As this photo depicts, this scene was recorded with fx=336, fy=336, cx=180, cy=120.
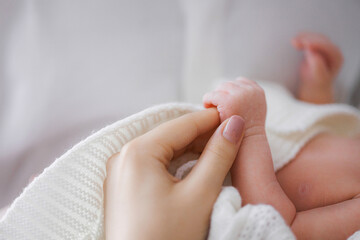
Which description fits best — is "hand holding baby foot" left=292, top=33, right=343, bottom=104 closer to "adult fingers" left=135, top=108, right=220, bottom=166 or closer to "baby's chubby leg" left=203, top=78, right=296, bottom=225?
"baby's chubby leg" left=203, top=78, right=296, bottom=225

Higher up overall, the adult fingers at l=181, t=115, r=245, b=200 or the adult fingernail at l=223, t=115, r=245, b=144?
the adult fingernail at l=223, t=115, r=245, b=144

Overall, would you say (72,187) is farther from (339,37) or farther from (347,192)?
(339,37)

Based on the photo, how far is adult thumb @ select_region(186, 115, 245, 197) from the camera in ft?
1.55

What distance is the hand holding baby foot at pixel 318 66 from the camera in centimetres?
99

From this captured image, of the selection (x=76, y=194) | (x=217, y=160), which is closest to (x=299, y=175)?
(x=217, y=160)

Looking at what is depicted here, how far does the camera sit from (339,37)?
3.47 ft

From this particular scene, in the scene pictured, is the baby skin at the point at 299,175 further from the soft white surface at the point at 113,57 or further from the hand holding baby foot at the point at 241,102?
the soft white surface at the point at 113,57

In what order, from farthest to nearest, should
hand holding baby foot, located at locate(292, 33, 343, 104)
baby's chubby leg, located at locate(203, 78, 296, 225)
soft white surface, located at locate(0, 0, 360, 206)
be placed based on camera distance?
1. hand holding baby foot, located at locate(292, 33, 343, 104)
2. soft white surface, located at locate(0, 0, 360, 206)
3. baby's chubby leg, located at locate(203, 78, 296, 225)

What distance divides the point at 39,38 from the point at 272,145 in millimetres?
604

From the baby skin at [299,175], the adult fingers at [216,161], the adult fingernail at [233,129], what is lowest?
the baby skin at [299,175]

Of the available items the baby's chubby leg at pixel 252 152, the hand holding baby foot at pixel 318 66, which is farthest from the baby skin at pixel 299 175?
the hand holding baby foot at pixel 318 66

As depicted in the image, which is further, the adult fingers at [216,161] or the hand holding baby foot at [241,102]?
the hand holding baby foot at [241,102]

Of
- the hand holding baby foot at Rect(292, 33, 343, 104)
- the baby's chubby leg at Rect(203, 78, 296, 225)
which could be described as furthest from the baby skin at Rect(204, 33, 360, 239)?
the hand holding baby foot at Rect(292, 33, 343, 104)

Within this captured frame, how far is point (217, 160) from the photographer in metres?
0.50
